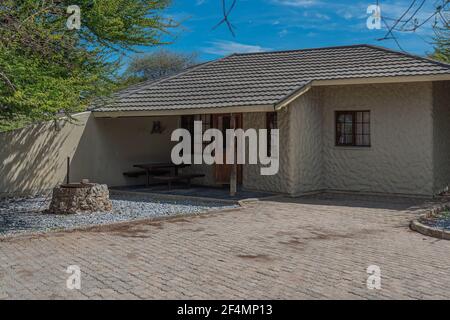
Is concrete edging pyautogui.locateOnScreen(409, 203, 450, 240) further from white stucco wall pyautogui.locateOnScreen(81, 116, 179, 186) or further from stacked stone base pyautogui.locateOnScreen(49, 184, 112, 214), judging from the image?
white stucco wall pyautogui.locateOnScreen(81, 116, 179, 186)

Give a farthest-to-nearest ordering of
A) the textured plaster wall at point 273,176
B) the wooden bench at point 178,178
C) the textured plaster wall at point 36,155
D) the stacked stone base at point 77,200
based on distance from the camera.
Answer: the wooden bench at point 178,178 → the textured plaster wall at point 36,155 → the textured plaster wall at point 273,176 → the stacked stone base at point 77,200

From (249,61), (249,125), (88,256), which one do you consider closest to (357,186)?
(249,125)

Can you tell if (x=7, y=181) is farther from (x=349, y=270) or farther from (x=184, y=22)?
(x=349, y=270)

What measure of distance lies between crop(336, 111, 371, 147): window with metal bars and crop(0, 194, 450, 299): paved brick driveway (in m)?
4.62

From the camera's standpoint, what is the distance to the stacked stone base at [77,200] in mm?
12203

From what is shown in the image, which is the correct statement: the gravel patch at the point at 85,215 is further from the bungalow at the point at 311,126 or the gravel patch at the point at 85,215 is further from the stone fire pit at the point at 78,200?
the bungalow at the point at 311,126

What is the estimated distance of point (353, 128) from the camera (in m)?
16.1

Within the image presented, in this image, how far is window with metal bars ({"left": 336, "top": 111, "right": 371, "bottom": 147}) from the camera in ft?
52.2

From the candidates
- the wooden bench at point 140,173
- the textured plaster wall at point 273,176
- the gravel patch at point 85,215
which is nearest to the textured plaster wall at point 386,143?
the textured plaster wall at point 273,176

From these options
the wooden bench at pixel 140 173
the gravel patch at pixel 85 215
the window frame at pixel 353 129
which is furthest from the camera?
the wooden bench at pixel 140 173

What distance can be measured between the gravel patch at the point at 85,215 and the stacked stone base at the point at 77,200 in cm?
26

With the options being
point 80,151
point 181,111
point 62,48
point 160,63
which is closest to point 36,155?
point 80,151

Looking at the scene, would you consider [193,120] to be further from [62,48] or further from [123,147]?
[62,48]

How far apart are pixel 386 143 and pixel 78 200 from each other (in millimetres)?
9048
